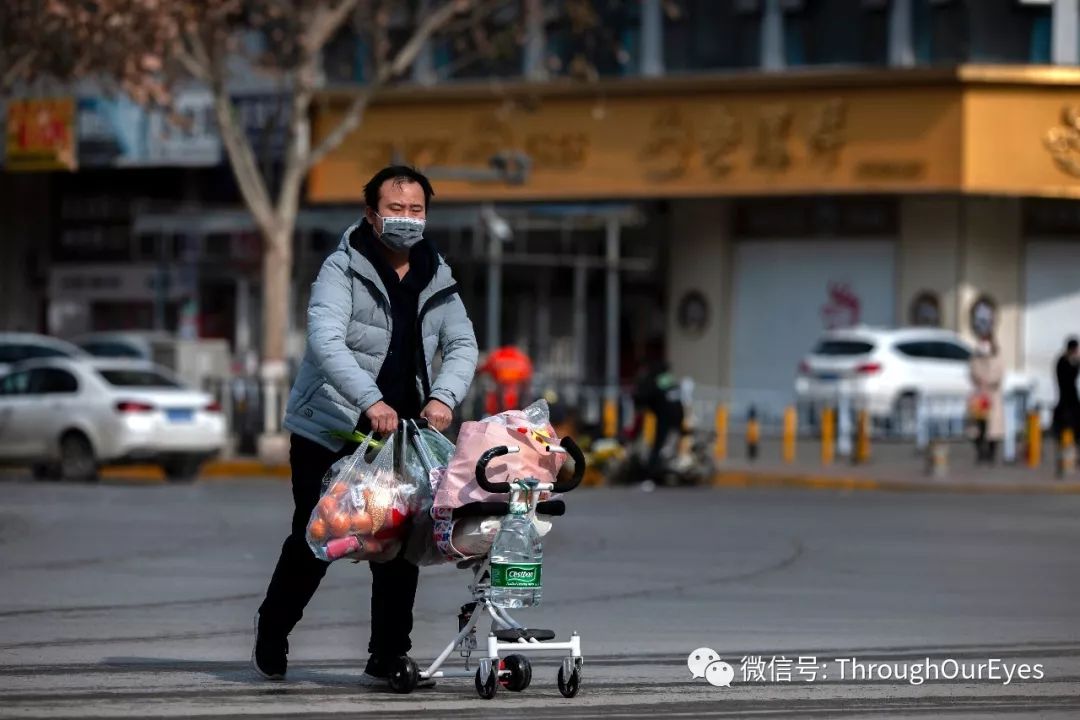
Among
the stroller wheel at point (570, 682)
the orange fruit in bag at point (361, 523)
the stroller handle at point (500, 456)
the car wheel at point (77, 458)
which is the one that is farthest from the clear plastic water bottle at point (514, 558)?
the car wheel at point (77, 458)

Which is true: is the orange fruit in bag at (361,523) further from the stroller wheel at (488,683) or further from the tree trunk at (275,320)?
the tree trunk at (275,320)

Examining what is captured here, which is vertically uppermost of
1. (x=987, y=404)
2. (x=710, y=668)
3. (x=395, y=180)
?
(x=395, y=180)

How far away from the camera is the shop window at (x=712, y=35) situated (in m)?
37.2

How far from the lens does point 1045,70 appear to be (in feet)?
114

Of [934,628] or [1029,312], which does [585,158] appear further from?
[934,628]

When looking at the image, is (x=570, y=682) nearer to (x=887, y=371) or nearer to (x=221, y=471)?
(x=221, y=471)

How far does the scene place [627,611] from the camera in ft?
40.2

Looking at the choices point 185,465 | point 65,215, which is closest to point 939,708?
point 185,465

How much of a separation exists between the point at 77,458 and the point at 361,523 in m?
19.2

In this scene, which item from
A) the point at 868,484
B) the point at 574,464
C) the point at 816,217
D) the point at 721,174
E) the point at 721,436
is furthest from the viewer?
the point at 816,217

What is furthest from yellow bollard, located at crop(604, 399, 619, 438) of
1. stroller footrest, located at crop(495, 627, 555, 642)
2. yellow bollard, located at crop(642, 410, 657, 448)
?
stroller footrest, located at crop(495, 627, 555, 642)

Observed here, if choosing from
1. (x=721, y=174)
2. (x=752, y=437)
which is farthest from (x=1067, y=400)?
(x=721, y=174)

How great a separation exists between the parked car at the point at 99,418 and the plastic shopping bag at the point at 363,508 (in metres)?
18.3

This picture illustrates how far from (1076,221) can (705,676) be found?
28382mm
